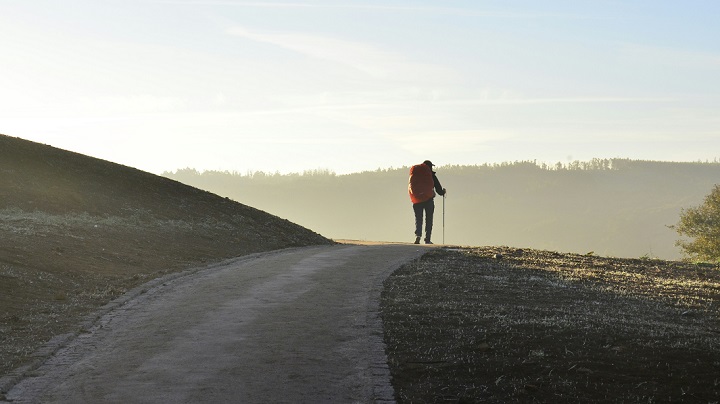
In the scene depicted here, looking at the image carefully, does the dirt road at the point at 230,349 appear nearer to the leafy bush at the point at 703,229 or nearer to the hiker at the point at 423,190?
the hiker at the point at 423,190

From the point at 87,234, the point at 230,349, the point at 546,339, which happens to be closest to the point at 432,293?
the point at 546,339

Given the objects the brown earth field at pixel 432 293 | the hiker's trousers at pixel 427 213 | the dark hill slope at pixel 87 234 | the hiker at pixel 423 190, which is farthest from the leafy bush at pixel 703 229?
the dark hill slope at pixel 87 234

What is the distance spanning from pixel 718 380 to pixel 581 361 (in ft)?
5.11

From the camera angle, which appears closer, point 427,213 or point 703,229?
point 427,213

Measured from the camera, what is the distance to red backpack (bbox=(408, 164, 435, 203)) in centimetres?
3275

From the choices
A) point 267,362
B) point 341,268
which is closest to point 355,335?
point 267,362

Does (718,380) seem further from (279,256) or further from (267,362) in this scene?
(279,256)

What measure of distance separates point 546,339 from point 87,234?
15.6 meters

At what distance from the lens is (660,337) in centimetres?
1166

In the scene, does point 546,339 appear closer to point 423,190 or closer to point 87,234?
point 87,234

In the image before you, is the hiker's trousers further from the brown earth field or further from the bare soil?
the bare soil

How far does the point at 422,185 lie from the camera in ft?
108

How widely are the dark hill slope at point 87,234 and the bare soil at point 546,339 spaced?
5377 millimetres

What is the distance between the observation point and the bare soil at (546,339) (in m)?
9.26
